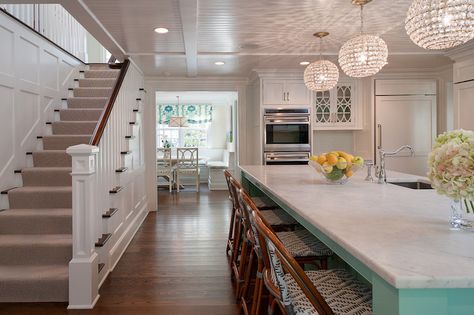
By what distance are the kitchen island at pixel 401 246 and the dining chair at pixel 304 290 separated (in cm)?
17

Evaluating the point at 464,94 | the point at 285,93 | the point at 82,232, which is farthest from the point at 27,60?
the point at 464,94

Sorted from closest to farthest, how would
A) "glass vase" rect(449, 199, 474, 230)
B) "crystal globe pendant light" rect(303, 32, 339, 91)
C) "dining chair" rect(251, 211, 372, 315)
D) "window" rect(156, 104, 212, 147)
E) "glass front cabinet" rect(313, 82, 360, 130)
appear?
"dining chair" rect(251, 211, 372, 315), "glass vase" rect(449, 199, 474, 230), "crystal globe pendant light" rect(303, 32, 339, 91), "glass front cabinet" rect(313, 82, 360, 130), "window" rect(156, 104, 212, 147)

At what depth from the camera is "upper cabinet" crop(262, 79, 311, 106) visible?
5.92 metres

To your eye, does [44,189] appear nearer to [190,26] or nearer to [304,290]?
[190,26]

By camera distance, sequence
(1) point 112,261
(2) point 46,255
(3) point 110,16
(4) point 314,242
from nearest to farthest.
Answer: (4) point 314,242
(2) point 46,255
(3) point 110,16
(1) point 112,261

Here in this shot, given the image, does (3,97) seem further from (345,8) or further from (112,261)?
(345,8)

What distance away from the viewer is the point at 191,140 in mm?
11117

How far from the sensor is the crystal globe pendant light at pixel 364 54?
2.85 m

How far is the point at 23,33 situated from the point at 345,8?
321cm

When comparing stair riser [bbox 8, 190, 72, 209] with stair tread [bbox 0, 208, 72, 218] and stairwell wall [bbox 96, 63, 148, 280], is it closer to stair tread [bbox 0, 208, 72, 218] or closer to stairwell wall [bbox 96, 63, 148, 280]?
stair tread [bbox 0, 208, 72, 218]

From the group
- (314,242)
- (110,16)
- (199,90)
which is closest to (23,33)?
(110,16)

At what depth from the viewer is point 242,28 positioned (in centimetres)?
371

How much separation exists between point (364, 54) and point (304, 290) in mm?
2206

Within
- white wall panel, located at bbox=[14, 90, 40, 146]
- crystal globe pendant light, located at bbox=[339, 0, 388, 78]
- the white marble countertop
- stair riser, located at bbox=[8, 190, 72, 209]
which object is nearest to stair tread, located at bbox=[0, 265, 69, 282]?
stair riser, located at bbox=[8, 190, 72, 209]
